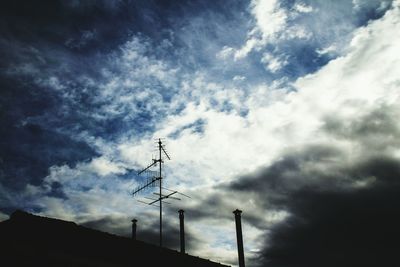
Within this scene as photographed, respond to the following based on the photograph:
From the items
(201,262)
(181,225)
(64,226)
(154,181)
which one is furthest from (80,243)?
(181,225)

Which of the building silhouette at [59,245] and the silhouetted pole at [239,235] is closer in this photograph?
the building silhouette at [59,245]

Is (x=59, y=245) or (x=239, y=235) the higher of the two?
(x=239, y=235)

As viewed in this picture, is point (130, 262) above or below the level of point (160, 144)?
below

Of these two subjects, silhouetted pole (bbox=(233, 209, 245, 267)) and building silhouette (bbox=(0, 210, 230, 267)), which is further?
silhouetted pole (bbox=(233, 209, 245, 267))

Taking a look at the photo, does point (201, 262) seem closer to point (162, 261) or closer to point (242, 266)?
point (162, 261)

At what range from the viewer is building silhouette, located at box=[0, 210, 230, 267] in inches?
349

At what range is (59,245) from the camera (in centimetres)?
935

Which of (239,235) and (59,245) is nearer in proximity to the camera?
(59,245)

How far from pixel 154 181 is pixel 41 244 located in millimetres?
11960

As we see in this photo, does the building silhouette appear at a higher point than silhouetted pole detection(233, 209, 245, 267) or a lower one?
lower

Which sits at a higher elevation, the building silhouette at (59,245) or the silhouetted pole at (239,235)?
the silhouetted pole at (239,235)

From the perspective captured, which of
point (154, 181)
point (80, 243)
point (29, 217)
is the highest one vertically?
point (154, 181)

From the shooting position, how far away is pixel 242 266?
1909 centimetres

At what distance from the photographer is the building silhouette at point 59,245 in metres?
8.88
